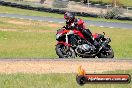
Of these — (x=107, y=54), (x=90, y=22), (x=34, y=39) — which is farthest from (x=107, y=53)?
(x=90, y=22)

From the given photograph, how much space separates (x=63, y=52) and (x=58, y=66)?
2597 mm

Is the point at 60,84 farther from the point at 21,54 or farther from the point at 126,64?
the point at 21,54

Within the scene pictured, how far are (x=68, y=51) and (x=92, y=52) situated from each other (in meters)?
1.06

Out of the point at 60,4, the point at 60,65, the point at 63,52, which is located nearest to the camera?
the point at 60,65

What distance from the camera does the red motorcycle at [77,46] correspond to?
53.5 ft

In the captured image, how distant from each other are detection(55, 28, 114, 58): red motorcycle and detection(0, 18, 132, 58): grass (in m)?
3.23

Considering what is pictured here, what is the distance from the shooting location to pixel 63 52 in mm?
16312

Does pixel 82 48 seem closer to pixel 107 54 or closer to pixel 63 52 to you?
pixel 63 52

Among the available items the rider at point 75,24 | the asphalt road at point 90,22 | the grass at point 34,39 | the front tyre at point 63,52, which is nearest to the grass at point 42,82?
the front tyre at point 63,52

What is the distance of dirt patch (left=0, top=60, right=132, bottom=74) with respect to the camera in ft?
43.3

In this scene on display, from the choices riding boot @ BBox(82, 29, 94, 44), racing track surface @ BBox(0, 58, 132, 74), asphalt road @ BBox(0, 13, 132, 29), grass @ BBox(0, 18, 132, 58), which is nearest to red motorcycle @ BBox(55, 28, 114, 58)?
riding boot @ BBox(82, 29, 94, 44)

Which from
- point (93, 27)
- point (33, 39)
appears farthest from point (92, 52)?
point (93, 27)

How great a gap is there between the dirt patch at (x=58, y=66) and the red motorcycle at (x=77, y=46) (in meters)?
2.02

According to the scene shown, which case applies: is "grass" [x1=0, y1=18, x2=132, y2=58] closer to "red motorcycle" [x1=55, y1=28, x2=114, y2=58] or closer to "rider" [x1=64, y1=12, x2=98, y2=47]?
"red motorcycle" [x1=55, y1=28, x2=114, y2=58]
